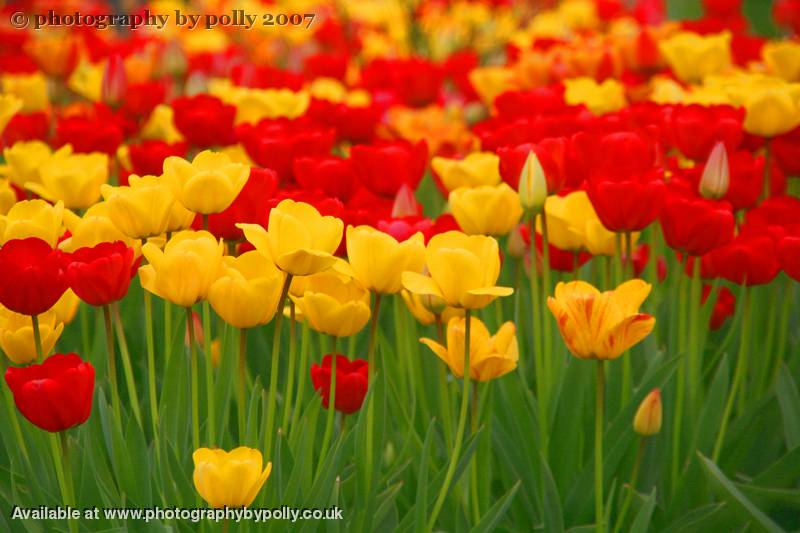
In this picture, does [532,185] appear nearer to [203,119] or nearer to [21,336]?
[21,336]

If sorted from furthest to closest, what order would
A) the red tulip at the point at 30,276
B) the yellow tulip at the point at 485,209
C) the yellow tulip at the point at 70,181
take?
1. the yellow tulip at the point at 70,181
2. the yellow tulip at the point at 485,209
3. the red tulip at the point at 30,276

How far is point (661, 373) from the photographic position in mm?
1947

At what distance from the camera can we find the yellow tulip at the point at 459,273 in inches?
61.4

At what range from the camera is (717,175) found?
210 centimetres

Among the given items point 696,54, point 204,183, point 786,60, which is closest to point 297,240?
point 204,183

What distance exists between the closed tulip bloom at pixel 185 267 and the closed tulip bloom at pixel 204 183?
0.12 m

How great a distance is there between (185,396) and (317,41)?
437 cm

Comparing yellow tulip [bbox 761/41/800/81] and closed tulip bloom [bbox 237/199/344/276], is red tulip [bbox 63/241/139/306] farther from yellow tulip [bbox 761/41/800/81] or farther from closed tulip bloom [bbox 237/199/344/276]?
yellow tulip [bbox 761/41/800/81]

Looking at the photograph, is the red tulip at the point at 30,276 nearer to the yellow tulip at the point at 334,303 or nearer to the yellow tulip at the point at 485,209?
the yellow tulip at the point at 334,303

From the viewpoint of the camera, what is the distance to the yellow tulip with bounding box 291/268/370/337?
1.65 m

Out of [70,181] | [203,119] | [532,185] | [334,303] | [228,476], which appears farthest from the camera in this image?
[203,119]

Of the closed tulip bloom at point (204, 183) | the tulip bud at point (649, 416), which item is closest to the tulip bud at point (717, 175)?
the tulip bud at point (649, 416)

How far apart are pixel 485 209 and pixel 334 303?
497 millimetres

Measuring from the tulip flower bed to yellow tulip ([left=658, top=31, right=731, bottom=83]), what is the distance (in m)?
0.54
